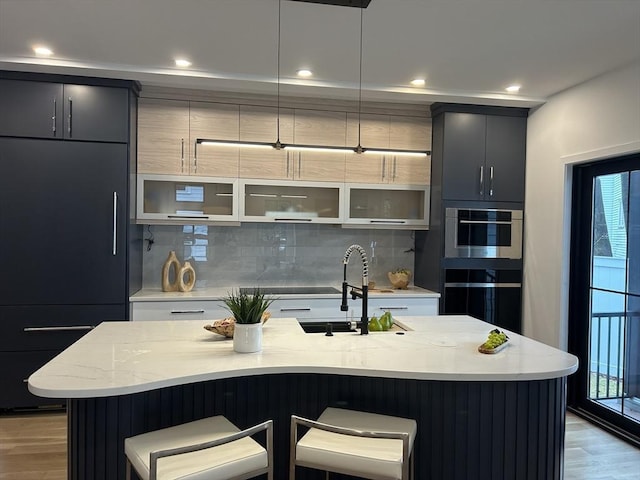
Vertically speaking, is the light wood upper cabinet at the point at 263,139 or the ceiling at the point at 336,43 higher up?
the ceiling at the point at 336,43

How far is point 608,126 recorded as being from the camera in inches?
133

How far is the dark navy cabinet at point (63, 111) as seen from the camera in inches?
139

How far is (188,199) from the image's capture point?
13.4ft

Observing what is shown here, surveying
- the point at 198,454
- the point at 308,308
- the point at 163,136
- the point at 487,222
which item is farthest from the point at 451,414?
the point at 163,136

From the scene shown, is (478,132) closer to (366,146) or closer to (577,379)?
(366,146)

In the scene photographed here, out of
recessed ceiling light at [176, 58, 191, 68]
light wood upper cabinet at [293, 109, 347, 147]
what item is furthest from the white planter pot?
light wood upper cabinet at [293, 109, 347, 147]

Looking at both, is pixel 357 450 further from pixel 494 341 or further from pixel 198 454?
pixel 494 341

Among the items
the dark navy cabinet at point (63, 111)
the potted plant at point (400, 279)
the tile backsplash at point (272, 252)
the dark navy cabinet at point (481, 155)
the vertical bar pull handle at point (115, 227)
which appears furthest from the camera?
the potted plant at point (400, 279)

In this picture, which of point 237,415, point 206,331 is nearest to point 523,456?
point 237,415

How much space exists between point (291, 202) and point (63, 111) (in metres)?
2.00

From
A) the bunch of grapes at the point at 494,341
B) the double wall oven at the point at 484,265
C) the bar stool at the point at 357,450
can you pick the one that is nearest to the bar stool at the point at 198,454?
the bar stool at the point at 357,450

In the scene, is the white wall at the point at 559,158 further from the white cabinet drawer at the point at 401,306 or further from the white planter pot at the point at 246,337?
the white planter pot at the point at 246,337

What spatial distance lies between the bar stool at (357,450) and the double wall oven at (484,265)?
8.18 ft

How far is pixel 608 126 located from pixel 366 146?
1.94 m
